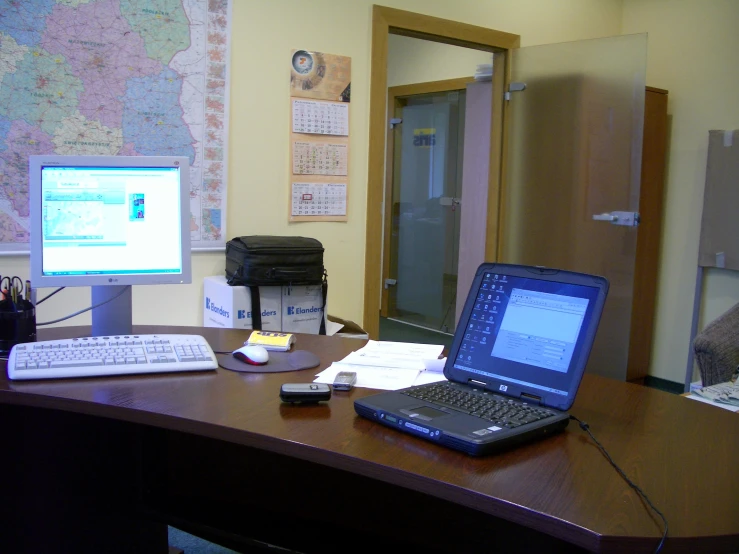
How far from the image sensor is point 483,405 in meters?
1.25

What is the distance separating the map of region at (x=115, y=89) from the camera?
8.68 feet

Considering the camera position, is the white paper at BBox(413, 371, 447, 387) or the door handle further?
the door handle

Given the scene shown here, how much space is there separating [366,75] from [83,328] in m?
2.15

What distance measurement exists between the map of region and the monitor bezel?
1.14 m

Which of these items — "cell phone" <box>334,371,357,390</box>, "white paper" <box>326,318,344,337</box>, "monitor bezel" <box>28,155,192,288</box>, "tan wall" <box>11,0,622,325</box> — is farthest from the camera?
"white paper" <box>326,318,344,337</box>

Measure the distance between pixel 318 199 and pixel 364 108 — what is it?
55cm

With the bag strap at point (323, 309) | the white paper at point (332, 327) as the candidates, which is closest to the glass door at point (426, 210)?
the white paper at point (332, 327)

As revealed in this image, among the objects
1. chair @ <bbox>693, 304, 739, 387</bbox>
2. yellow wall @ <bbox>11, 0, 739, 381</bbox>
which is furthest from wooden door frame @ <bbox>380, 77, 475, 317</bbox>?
chair @ <bbox>693, 304, 739, 387</bbox>

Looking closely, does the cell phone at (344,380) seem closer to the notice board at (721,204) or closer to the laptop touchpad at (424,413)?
the laptop touchpad at (424,413)

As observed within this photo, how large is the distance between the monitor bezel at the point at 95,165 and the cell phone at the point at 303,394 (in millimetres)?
593

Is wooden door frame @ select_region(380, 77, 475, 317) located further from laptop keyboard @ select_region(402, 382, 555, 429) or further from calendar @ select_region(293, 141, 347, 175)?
laptop keyboard @ select_region(402, 382, 555, 429)

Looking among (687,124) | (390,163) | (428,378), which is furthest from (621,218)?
(428,378)

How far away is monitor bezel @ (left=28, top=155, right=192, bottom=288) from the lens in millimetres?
1671

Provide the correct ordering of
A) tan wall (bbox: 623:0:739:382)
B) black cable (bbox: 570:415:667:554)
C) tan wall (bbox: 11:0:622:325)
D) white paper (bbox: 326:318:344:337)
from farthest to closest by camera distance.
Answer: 1. tan wall (bbox: 623:0:739:382)
2. white paper (bbox: 326:318:344:337)
3. tan wall (bbox: 11:0:622:325)
4. black cable (bbox: 570:415:667:554)
